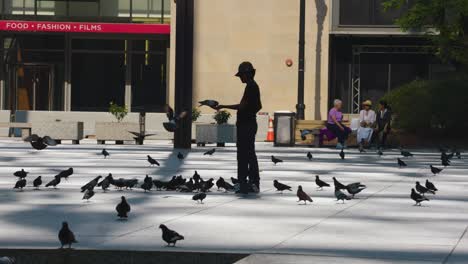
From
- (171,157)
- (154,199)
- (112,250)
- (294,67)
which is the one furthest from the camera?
(294,67)

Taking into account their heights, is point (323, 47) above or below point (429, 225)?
above

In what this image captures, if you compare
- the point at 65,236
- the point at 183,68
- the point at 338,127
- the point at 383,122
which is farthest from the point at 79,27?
the point at 65,236

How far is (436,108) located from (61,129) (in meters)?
12.0

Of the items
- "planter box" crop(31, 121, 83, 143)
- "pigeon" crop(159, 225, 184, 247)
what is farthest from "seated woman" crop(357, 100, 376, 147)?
"pigeon" crop(159, 225, 184, 247)

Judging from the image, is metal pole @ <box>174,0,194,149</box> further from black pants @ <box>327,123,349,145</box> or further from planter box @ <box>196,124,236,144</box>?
black pants @ <box>327,123,349,145</box>

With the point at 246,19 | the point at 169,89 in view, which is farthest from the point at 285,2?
the point at 169,89

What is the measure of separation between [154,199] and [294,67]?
32.4 m

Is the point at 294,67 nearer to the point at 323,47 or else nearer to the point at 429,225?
the point at 323,47

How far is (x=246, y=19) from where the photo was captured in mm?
46469

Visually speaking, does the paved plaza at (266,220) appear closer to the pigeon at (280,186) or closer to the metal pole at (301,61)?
the pigeon at (280,186)

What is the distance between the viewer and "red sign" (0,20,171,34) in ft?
155

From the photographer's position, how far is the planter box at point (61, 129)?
36250 millimetres

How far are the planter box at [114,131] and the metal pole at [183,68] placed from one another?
6.03 metres

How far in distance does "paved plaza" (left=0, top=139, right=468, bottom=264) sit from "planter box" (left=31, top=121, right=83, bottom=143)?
15770 millimetres
